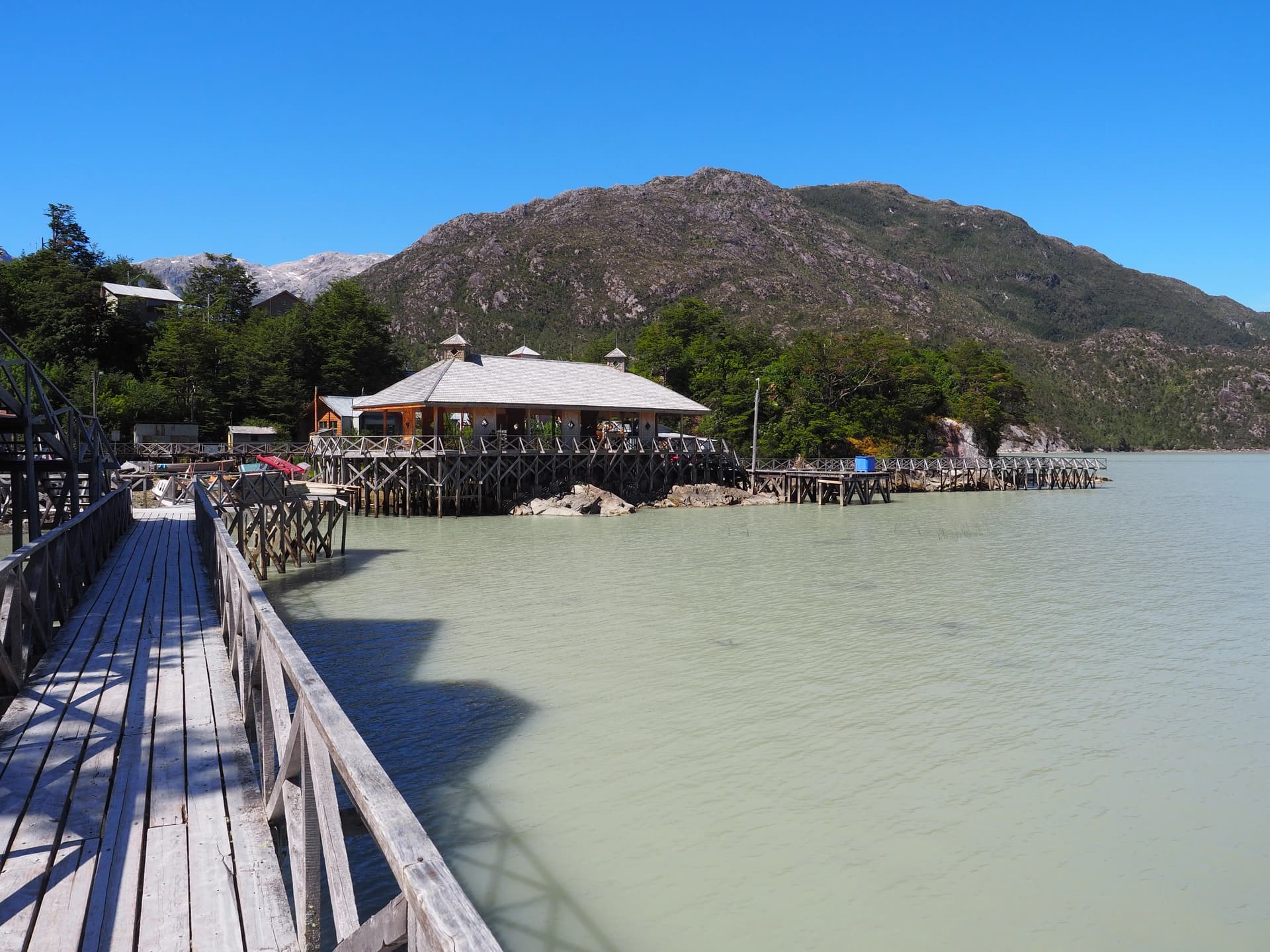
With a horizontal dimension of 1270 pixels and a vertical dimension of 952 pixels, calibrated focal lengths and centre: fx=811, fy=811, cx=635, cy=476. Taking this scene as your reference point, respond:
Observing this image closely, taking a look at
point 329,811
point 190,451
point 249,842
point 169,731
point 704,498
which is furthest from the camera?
point 190,451

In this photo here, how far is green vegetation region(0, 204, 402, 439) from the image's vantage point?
2146 inches

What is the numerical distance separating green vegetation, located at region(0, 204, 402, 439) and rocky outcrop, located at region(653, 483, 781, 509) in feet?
96.9

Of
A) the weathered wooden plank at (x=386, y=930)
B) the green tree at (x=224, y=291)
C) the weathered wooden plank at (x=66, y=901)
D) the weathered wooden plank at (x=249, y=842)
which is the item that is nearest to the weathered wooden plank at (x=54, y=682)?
the weathered wooden plank at (x=249, y=842)

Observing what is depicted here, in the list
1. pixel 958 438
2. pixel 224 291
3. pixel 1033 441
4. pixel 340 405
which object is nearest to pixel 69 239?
pixel 224 291

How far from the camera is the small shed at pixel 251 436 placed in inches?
1928

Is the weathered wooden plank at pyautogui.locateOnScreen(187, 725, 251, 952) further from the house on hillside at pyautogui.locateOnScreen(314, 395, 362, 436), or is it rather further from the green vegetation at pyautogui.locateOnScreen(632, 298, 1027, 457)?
the green vegetation at pyautogui.locateOnScreen(632, 298, 1027, 457)

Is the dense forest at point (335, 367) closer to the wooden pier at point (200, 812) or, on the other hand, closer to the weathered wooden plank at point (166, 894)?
the wooden pier at point (200, 812)

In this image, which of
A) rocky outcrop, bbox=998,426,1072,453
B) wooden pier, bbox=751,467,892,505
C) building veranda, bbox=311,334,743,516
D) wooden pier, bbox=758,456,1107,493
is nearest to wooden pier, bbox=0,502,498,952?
building veranda, bbox=311,334,743,516

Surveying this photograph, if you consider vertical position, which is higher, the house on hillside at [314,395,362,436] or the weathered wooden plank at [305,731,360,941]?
the house on hillside at [314,395,362,436]

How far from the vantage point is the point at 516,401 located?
1409 inches

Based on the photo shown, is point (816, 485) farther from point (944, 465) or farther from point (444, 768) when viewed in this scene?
point (444, 768)

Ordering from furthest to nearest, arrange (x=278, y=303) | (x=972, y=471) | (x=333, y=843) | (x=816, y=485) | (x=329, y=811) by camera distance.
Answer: (x=278, y=303) < (x=972, y=471) < (x=816, y=485) < (x=329, y=811) < (x=333, y=843)

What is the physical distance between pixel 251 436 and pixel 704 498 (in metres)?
30.3

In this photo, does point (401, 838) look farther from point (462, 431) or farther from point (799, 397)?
point (799, 397)
